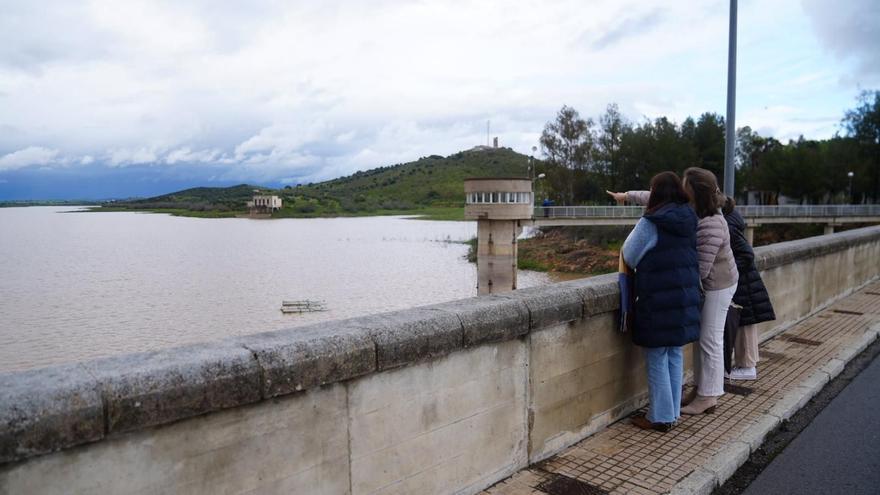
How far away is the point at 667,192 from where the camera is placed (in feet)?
15.2

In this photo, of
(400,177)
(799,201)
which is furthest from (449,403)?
(400,177)

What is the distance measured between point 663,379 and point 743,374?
2.03 metres

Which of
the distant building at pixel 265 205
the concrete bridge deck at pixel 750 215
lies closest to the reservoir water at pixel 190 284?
the concrete bridge deck at pixel 750 215

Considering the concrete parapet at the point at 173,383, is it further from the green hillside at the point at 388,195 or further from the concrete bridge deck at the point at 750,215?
the green hillside at the point at 388,195

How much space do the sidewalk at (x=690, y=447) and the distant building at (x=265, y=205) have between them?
130901mm

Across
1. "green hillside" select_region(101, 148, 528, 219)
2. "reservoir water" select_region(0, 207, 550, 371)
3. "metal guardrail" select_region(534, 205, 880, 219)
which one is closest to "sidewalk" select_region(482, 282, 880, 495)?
"reservoir water" select_region(0, 207, 550, 371)

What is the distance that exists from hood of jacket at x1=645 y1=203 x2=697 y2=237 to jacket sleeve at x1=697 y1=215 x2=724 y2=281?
A: 504mm

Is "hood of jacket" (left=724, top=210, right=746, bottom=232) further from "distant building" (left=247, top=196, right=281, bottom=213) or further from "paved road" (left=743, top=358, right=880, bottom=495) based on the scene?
"distant building" (left=247, top=196, right=281, bottom=213)

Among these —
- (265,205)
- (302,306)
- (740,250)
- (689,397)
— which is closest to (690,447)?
(689,397)

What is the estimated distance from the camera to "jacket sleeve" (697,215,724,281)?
5.02 meters

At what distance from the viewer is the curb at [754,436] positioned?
407 centimetres

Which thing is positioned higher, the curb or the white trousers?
the white trousers

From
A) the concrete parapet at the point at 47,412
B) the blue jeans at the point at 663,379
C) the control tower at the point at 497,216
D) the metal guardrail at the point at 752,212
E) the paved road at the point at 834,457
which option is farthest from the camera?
the metal guardrail at the point at 752,212

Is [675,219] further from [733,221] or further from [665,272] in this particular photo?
[733,221]
